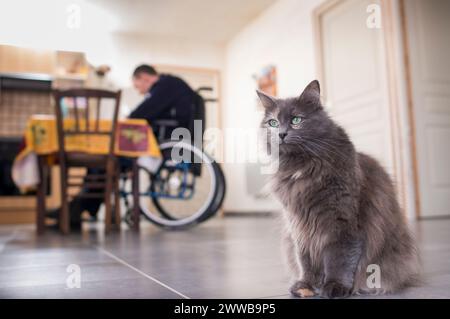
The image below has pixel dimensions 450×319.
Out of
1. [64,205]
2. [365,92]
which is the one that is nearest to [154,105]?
[64,205]

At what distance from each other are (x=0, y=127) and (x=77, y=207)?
2.78 metres

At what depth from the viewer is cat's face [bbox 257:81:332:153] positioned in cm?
90

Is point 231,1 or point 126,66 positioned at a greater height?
A: point 231,1

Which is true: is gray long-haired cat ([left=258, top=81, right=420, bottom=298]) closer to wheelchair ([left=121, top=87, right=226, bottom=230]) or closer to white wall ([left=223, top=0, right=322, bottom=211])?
wheelchair ([left=121, top=87, right=226, bottom=230])

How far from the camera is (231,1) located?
4980mm

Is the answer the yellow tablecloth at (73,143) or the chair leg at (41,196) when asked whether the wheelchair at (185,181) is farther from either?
the chair leg at (41,196)

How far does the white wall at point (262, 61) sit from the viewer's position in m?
4.46

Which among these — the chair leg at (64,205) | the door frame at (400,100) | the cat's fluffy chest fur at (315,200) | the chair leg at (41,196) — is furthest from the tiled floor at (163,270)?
the door frame at (400,100)

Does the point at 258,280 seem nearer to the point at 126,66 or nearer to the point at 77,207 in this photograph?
the point at 77,207

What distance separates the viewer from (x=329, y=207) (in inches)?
34.5

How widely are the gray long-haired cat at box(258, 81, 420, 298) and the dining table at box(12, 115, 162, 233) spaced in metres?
2.09

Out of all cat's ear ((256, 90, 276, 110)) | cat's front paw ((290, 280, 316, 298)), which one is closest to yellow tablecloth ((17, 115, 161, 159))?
cat's ear ((256, 90, 276, 110))
